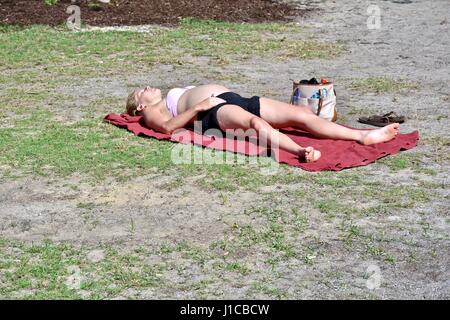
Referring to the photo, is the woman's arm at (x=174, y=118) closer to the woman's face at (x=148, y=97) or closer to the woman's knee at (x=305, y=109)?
the woman's face at (x=148, y=97)

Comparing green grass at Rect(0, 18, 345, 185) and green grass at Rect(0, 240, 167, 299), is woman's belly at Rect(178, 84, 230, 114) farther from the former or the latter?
green grass at Rect(0, 240, 167, 299)

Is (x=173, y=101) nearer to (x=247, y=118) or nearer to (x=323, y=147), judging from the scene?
(x=247, y=118)

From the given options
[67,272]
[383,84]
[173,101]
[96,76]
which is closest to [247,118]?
[173,101]

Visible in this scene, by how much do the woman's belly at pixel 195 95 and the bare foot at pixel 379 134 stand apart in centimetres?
131

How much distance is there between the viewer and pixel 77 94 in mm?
9109

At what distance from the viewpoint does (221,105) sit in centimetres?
723

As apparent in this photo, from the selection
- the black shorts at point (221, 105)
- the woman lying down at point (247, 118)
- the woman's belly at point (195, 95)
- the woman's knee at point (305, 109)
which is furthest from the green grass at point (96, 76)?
the woman's knee at point (305, 109)

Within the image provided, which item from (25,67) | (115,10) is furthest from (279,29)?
(25,67)

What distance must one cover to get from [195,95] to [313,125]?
1075 mm

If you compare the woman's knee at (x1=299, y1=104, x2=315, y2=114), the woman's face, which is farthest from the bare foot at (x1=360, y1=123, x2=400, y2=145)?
the woman's face

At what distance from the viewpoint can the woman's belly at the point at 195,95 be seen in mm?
7500

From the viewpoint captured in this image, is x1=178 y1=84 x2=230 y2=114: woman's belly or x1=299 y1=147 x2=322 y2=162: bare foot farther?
x1=178 y1=84 x2=230 y2=114: woman's belly

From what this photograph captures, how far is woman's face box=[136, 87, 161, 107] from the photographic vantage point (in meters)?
7.88

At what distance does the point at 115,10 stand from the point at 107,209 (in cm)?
821
